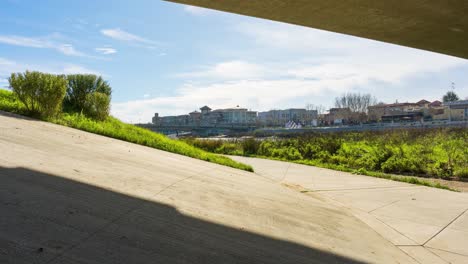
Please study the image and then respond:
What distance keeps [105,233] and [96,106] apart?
12.0 meters

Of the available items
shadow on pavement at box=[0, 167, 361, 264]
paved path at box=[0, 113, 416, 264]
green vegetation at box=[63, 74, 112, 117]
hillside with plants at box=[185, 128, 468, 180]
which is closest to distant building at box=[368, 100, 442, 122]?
hillside with plants at box=[185, 128, 468, 180]

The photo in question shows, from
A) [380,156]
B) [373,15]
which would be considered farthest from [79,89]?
[373,15]

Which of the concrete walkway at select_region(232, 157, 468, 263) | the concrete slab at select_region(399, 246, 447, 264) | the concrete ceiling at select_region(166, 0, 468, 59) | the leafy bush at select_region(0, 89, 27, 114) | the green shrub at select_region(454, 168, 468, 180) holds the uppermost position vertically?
the concrete ceiling at select_region(166, 0, 468, 59)

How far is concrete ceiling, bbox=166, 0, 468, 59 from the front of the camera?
6.19 meters

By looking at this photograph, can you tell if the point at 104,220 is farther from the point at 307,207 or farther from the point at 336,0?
the point at 336,0

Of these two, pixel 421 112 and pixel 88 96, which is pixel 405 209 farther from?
pixel 421 112

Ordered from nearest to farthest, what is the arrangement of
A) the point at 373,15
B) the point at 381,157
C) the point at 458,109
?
the point at 373,15 → the point at 381,157 → the point at 458,109

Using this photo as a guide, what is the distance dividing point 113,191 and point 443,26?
20.3ft

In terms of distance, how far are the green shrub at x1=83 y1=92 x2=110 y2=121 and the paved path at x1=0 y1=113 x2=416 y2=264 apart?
7.15 m

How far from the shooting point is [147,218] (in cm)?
470

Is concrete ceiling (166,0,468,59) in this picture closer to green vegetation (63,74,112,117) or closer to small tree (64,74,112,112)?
green vegetation (63,74,112,117)

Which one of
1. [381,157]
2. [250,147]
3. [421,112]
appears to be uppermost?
[421,112]

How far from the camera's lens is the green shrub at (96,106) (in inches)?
595

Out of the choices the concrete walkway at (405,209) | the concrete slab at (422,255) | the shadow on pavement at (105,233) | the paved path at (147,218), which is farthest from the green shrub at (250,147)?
the shadow on pavement at (105,233)
